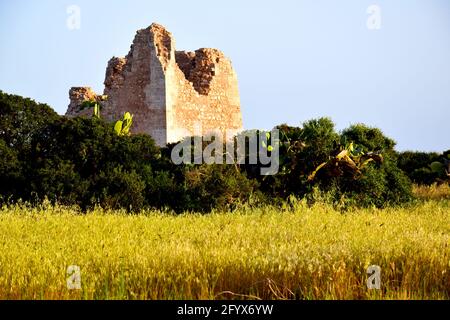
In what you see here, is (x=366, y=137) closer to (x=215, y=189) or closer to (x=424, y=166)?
(x=215, y=189)

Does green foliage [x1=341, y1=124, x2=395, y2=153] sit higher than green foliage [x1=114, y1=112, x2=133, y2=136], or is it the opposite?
green foliage [x1=114, y1=112, x2=133, y2=136]

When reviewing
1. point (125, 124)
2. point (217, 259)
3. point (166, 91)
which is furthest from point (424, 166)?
point (217, 259)

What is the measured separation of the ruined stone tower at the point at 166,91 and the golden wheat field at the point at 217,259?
13435 millimetres

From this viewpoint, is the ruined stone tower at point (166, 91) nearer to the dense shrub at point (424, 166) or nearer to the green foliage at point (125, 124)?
the green foliage at point (125, 124)

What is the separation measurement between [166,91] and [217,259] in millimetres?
17287

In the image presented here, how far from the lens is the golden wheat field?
5.17 meters

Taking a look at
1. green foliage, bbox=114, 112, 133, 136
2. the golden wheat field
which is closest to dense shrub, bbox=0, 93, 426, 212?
the golden wheat field

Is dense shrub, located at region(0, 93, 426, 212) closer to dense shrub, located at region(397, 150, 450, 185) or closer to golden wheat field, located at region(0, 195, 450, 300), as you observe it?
golden wheat field, located at region(0, 195, 450, 300)

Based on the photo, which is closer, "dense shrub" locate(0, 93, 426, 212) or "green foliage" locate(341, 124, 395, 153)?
"dense shrub" locate(0, 93, 426, 212)

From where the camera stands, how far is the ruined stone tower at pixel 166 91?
23094 mm

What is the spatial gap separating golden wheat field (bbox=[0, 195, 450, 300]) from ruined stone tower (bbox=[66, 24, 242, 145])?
529 inches

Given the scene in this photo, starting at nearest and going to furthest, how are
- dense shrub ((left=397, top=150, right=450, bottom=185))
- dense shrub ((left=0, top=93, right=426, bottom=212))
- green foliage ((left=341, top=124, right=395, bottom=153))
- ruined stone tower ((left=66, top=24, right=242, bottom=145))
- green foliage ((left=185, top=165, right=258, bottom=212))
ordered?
dense shrub ((left=0, top=93, right=426, bottom=212))
green foliage ((left=185, top=165, right=258, bottom=212))
green foliage ((left=341, top=124, right=395, bottom=153))
dense shrub ((left=397, top=150, right=450, bottom=185))
ruined stone tower ((left=66, top=24, right=242, bottom=145))
